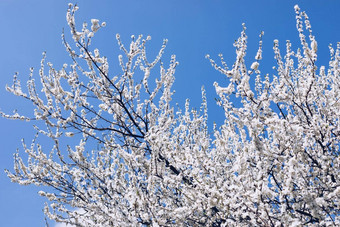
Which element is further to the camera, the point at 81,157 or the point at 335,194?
the point at 81,157

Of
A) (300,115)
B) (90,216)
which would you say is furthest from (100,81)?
(300,115)

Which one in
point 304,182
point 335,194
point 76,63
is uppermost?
point 76,63

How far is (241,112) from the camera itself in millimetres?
3908

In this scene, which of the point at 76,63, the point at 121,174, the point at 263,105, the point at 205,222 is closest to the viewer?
the point at 263,105

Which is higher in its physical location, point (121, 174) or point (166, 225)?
point (121, 174)

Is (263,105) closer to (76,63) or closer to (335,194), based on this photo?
(335,194)

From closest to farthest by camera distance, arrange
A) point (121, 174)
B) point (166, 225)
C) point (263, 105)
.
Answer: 1. point (263, 105)
2. point (166, 225)
3. point (121, 174)

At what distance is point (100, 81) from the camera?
18.0 feet

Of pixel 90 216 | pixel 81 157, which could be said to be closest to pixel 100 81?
pixel 81 157

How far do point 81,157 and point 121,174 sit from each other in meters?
0.92

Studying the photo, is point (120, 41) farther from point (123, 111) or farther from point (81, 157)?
point (81, 157)

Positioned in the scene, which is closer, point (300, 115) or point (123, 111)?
point (300, 115)

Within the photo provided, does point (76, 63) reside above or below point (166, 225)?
above

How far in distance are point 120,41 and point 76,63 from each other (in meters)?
0.88
